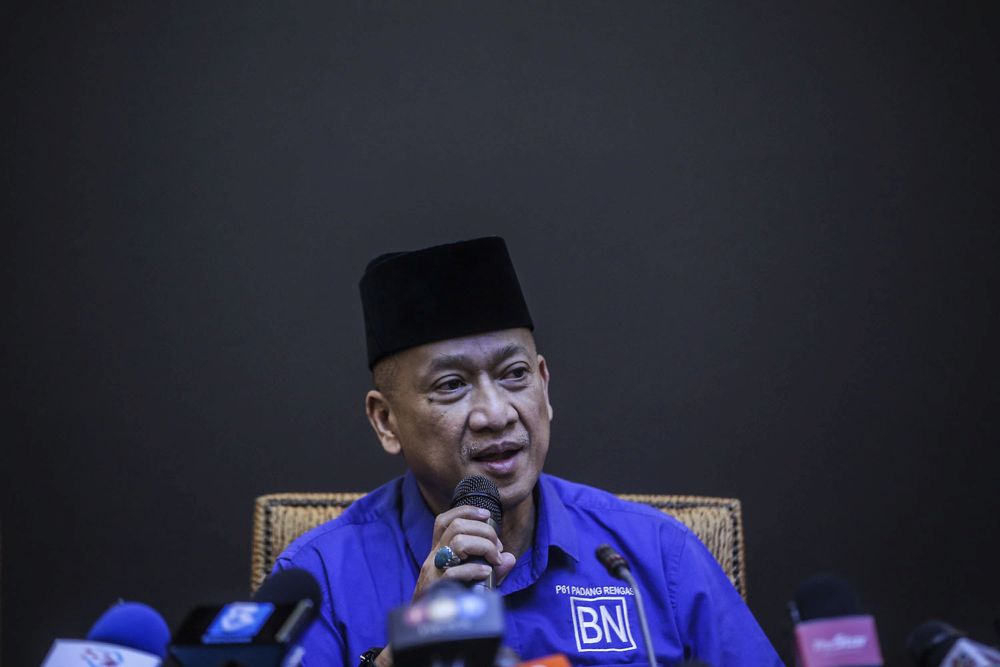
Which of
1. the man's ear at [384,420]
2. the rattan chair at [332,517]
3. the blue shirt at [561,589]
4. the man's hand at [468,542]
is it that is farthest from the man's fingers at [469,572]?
the rattan chair at [332,517]

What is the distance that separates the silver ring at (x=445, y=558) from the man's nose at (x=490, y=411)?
0.40 m

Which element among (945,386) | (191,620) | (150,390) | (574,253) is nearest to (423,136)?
(574,253)

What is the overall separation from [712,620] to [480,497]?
651mm

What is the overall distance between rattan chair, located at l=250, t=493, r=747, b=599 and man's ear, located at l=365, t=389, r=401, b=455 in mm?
308

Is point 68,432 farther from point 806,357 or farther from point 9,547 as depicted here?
point 806,357

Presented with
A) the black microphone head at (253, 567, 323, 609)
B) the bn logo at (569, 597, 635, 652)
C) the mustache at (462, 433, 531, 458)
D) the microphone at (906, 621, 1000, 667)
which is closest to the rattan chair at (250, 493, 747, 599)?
the bn logo at (569, 597, 635, 652)

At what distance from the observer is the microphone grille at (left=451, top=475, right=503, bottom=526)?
156 cm

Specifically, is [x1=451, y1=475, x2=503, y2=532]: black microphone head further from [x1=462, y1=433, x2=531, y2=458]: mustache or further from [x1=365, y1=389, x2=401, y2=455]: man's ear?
[x1=365, y1=389, x2=401, y2=455]: man's ear

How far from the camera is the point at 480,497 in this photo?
1.57 meters

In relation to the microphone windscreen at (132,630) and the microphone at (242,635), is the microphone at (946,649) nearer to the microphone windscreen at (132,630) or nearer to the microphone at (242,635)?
the microphone at (242,635)

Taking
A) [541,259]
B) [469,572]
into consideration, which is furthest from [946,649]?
[541,259]

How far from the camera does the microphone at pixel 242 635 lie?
98 centimetres

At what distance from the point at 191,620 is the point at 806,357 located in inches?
80.5

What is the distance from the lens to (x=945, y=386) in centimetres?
269
